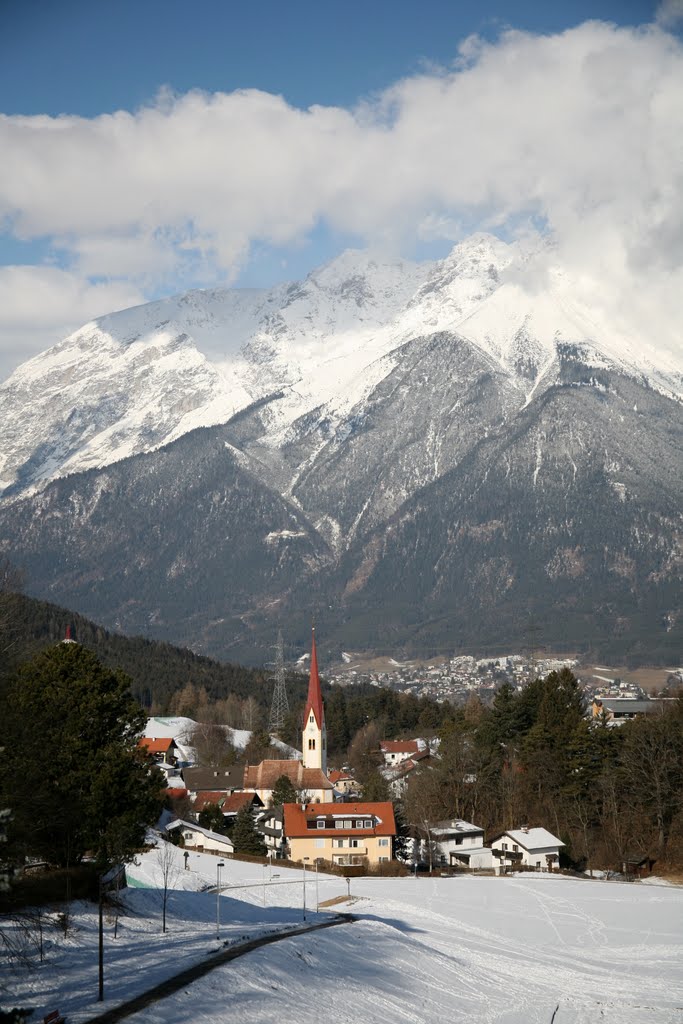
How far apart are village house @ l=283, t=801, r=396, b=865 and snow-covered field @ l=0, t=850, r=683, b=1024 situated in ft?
48.0

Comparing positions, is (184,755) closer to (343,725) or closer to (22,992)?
(343,725)

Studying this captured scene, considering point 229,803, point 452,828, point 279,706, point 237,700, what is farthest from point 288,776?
point 237,700

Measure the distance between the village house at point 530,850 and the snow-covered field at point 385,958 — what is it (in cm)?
1092

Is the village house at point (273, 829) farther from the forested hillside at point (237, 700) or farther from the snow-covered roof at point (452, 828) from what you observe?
the forested hillside at point (237, 700)

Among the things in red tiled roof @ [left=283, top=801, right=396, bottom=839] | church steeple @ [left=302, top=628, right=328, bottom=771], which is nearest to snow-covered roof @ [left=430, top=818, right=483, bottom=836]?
red tiled roof @ [left=283, top=801, right=396, bottom=839]

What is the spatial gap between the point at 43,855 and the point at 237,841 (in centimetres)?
3947

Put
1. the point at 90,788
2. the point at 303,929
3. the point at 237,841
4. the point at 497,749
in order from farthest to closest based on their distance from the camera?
1. the point at 497,749
2. the point at 237,841
3. the point at 303,929
4. the point at 90,788

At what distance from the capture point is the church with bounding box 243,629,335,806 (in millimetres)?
105375

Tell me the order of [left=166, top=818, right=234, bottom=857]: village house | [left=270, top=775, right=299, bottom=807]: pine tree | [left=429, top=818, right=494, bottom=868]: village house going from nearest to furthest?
[left=166, top=818, right=234, bottom=857]: village house < [left=429, top=818, right=494, bottom=868]: village house < [left=270, top=775, right=299, bottom=807]: pine tree

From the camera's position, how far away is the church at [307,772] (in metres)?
105

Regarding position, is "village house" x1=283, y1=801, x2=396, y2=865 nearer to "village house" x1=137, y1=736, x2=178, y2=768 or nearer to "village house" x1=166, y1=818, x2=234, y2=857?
"village house" x1=166, y1=818, x2=234, y2=857

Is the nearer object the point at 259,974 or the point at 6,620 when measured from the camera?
the point at 259,974

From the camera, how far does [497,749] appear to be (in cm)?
9762

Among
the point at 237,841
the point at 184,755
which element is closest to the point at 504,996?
the point at 237,841
